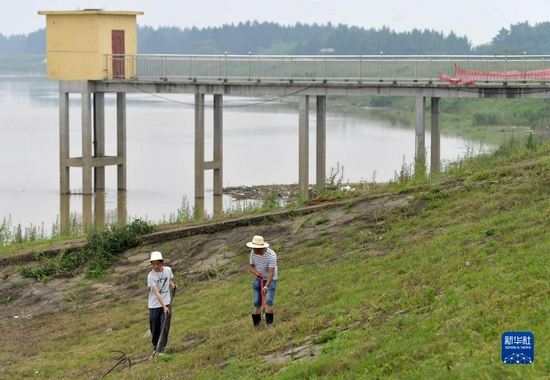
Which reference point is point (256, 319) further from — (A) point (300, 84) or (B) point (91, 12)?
(B) point (91, 12)

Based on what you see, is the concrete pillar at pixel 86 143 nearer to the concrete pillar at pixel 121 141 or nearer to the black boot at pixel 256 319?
the concrete pillar at pixel 121 141

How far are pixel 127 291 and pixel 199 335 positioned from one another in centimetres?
439

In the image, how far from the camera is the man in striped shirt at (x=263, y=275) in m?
14.6

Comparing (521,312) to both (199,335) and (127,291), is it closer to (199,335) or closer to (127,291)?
(199,335)

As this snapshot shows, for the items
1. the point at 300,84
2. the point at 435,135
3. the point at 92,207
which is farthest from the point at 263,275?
the point at 92,207

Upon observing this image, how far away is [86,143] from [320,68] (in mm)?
8874

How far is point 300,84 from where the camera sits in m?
35.2

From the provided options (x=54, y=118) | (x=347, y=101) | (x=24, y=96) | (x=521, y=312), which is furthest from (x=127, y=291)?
(x=24, y=96)

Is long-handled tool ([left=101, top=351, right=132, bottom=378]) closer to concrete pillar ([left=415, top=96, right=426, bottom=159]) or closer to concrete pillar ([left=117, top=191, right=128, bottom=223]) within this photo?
concrete pillar ([left=117, top=191, right=128, bottom=223])

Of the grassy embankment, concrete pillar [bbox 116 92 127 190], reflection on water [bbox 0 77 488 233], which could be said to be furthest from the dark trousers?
concrete pillar [bbox 116 92 127 190]

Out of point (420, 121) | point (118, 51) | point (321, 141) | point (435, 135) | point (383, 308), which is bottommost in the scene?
point (383, 308)

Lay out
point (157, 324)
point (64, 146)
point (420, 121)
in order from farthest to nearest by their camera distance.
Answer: point (64, 146) → point (420, 121) → point (157, 324)

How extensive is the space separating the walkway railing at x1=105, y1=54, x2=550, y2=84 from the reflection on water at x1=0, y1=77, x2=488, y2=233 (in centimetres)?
295

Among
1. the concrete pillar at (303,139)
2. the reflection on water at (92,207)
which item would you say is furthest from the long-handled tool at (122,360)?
the concrete pillar at (303,139)
